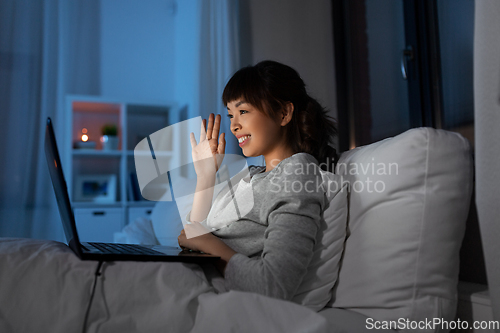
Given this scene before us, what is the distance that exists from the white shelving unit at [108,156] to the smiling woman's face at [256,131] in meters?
1.50

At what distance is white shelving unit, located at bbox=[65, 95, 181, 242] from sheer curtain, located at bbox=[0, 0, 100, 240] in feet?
0.46

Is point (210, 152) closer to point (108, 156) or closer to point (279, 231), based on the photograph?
point (279, 231)

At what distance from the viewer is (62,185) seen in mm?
674

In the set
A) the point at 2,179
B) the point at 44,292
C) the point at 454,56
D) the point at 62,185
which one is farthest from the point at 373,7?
the point at 2,179

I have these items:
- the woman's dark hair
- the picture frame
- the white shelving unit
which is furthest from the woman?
the picture frame

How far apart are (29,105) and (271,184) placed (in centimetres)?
206

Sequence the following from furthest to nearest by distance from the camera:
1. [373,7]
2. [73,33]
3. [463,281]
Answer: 1. [73,33]
2. [373,7]
3. [463,281]

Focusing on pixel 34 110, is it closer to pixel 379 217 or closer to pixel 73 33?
pixel 73 33

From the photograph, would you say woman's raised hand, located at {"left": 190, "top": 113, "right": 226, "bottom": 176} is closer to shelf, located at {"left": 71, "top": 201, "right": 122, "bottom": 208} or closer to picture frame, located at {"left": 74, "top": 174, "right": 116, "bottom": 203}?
shelf, located at {"left": 71, "top": 201, "right": 122, "bottom": 208}

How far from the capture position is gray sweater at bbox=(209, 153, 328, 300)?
2.24 feet

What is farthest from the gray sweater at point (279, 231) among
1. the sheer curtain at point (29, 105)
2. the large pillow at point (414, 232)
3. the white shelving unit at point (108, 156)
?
the sheer curtain at point (29, 105)

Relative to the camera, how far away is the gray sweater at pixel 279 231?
68cm

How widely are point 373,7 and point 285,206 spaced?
1.65 meters

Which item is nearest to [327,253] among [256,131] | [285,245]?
[285,245]
